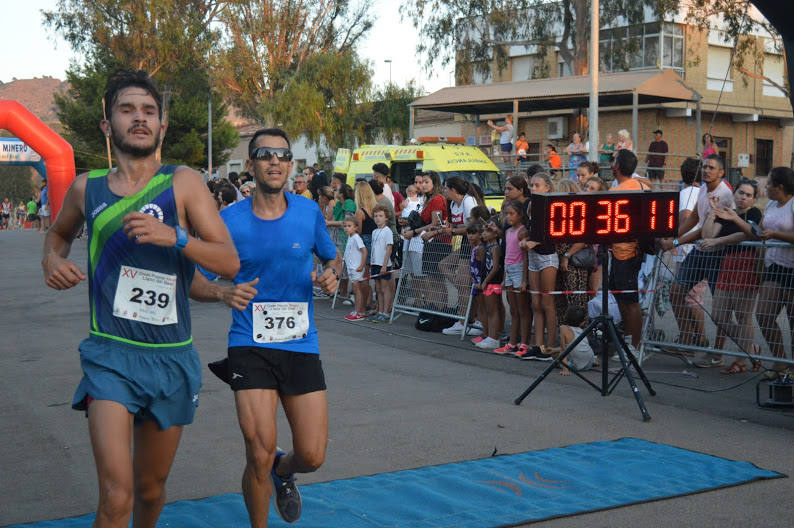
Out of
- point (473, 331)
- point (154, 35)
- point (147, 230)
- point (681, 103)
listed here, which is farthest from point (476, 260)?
point (154, 35)

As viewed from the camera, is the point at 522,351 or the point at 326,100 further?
the point at 326,100

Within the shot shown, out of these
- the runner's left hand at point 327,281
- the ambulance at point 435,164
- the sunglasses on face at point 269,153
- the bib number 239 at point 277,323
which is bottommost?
the bib number 239 at point 277,323

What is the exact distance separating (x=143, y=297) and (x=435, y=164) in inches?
725

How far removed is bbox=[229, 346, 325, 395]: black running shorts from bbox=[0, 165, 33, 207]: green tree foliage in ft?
320

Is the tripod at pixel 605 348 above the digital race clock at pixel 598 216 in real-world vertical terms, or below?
below

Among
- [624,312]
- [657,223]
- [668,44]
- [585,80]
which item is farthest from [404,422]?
[668,44]

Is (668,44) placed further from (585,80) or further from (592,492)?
(592,492)

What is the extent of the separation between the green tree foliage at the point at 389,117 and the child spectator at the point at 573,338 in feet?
138

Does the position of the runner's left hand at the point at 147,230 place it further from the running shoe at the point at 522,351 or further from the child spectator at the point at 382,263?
the child spectator at the point at 382,263

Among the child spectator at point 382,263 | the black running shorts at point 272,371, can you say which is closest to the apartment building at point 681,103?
the child spectator at point 382,263

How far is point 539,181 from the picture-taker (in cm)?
1023

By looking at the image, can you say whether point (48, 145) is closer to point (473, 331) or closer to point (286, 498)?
point (473, 331)

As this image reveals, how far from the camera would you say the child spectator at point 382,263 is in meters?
13.3

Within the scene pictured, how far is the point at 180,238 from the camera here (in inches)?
145
